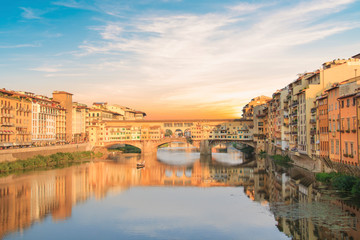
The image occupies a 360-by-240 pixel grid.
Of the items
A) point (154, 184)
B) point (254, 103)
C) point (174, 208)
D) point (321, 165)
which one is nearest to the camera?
point (174, 208)

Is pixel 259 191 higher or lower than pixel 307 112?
lower

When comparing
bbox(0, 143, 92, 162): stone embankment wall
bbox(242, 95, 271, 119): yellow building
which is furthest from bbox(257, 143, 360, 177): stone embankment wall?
bbox(242, 95, 271, 119): yellow building

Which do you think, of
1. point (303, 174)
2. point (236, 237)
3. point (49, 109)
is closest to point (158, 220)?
point (236, 237)

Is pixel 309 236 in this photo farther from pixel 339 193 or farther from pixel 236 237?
pixel 339 193

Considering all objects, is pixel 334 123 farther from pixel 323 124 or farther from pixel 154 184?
pixel 154 184

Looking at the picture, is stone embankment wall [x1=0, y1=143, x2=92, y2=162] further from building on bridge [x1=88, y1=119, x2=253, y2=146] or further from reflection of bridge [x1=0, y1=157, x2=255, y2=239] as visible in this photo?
building on bridge [x1=88, y1=119, x2=253, y2=146]

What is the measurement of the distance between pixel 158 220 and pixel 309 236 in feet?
26.3

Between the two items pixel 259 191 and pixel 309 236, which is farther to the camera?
pixel 259 191

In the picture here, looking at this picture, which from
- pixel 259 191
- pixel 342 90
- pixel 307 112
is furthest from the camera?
pixel 307 112

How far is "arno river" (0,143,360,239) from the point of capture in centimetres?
1788

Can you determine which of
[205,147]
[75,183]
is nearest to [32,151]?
[75,183]

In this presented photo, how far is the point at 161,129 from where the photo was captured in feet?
233

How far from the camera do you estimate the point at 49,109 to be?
58219mm

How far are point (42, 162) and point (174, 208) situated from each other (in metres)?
25.0
